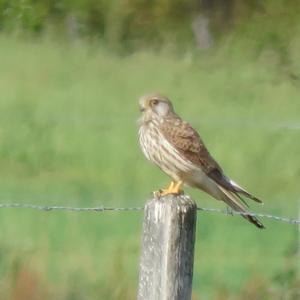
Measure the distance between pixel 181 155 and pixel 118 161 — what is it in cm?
784

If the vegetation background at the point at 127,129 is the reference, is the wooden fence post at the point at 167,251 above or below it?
below

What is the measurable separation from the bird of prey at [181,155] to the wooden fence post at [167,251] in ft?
5.61

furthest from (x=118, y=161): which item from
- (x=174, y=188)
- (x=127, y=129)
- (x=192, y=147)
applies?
(x=174, y=188)

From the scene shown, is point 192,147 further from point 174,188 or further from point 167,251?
point 167,251

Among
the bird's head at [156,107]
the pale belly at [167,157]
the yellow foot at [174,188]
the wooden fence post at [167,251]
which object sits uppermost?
the bird's head at [156,107]

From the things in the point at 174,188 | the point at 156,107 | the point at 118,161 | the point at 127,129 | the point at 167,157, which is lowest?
the point at 174,188

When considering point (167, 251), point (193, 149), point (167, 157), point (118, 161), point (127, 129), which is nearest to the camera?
point (167, 251)

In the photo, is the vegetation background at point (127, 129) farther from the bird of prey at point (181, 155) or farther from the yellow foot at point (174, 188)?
the yellow foot at point (174, 188)

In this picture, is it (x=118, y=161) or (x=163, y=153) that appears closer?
(x=163, y=153)

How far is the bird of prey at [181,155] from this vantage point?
7.50 m

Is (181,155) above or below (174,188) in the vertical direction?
above

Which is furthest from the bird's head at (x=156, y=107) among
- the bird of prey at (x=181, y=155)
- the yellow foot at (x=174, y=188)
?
the yellow foot at (x=174, y=188)

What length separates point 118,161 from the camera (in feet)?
51.0

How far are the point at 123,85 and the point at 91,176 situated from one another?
3900 mm
